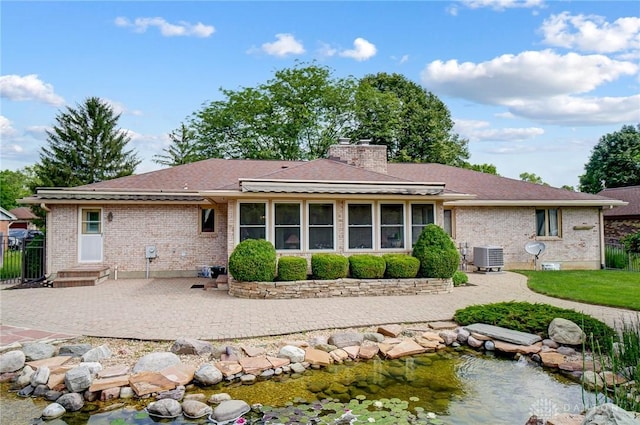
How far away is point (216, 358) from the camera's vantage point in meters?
5.79

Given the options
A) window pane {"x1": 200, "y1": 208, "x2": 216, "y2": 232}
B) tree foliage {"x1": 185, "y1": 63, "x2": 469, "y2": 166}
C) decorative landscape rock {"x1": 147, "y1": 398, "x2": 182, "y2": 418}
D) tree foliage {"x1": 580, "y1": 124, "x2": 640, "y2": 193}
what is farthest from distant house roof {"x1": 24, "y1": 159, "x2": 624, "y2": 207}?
tree foliage {"x1": 580, "y1": 124, "x2": 640, "y2": 193}

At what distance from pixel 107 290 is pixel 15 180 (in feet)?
212

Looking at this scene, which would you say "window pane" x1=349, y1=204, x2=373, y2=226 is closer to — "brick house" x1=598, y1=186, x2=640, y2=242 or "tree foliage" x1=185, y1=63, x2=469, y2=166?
"tree foliage" x1=185, y1=63, x2=469, y2=166

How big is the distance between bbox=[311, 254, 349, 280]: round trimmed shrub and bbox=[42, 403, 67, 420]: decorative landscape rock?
21.5 ft

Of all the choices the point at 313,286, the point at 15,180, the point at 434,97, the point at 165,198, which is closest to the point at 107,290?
the point at 165,198

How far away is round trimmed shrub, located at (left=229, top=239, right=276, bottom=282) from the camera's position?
9.65 metres

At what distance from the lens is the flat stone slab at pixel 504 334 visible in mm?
6437

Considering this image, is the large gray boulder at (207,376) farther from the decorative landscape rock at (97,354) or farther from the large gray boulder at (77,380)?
the decorative landscape rock at (97,354)

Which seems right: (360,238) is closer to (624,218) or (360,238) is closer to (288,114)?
(288,114)

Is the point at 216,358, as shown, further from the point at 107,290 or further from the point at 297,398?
the point at 107,290

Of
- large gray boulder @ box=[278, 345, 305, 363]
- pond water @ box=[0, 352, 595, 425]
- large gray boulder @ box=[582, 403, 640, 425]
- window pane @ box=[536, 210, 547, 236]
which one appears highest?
window pane @ box=[536, 210, 547, 236]

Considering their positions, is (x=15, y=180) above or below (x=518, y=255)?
above

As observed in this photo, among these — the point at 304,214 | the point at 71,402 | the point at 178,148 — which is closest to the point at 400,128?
the point at 304,214

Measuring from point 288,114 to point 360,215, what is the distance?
17.4 m
